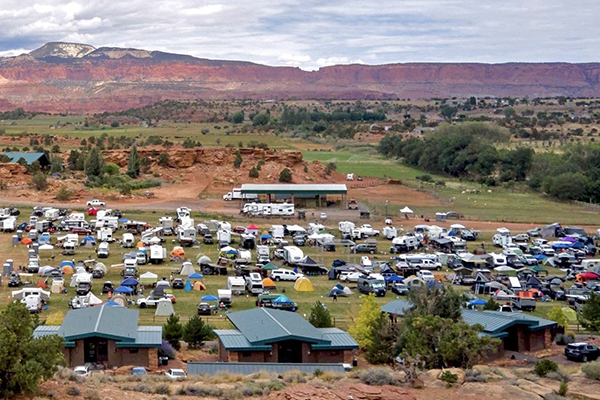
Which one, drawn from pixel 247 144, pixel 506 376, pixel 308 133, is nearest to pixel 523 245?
pixel 506 376

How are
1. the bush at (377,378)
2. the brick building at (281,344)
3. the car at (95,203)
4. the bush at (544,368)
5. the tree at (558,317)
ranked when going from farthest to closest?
the car at (95,203) < the tree at (558,317) < the brick building at (281,344) < the bush at (544,368) < the bush at (377,378)

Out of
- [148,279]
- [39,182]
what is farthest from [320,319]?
[39,182]

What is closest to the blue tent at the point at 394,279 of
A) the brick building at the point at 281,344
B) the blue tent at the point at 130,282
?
the blue tent at the point at 130,282

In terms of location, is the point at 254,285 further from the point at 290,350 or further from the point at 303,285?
the point at 290,350

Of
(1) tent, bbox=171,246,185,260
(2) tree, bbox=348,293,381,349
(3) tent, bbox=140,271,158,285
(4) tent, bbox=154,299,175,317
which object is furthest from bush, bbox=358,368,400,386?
(1) tent, bbox=171,246,185,260

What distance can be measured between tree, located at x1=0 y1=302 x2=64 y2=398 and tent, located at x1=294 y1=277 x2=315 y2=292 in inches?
747

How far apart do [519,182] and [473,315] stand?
53.5 meters

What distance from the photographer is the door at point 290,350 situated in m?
23.7

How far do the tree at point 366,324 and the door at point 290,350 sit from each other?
2.81 meters

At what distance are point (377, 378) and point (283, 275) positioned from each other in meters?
19.4

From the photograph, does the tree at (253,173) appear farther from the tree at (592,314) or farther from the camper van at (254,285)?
the tree at (592,314)

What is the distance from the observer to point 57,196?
197 feet

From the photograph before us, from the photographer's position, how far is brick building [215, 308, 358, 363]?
23.4m

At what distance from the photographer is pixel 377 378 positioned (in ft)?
59.6
